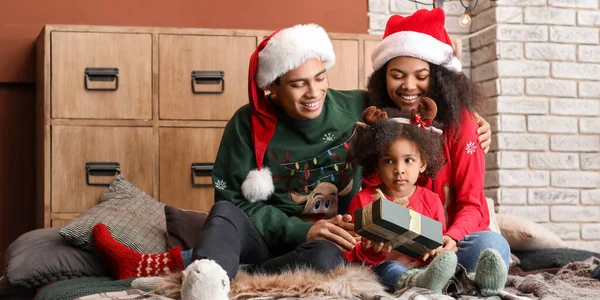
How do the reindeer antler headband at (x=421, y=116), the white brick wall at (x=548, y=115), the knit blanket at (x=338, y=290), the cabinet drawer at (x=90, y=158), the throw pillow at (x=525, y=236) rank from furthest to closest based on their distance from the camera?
the white brick wall at (x=548, y=115) → the cabinet drawer at (x=90, y=158) → the throw pillow at (x=525, y=236) → the reindeer antler headband at (x=421, y=116) → the knit blanket at (x=338, y=290)

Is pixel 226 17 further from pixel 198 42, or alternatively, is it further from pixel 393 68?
pixel 393 68

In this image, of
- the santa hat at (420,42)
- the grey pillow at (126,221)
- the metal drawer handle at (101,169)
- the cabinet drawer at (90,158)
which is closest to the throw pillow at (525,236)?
the santa hat at (420,42)

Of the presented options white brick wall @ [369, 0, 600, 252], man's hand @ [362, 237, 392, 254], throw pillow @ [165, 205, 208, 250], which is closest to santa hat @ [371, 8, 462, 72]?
man's hand @ [362, 237, 392, 254]

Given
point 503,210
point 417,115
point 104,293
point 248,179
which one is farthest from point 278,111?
point 503,210

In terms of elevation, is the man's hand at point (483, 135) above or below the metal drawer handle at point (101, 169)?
above

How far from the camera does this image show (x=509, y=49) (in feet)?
13.1

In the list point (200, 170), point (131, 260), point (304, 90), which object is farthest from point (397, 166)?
point (200, 170)

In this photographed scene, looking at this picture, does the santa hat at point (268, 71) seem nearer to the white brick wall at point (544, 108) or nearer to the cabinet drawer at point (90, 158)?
the cabinet drawer at point (90, 158)

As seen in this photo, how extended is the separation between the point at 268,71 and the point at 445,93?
1.75 ft

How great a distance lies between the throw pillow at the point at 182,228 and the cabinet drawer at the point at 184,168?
62 centimetres

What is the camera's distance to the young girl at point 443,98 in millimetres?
2373

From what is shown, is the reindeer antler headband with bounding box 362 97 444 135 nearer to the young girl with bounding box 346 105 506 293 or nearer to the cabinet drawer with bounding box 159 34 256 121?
the young girl with bounding box 346 105 506 293

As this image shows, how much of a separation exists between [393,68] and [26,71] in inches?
75.9

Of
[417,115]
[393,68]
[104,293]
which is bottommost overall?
[104,293]
